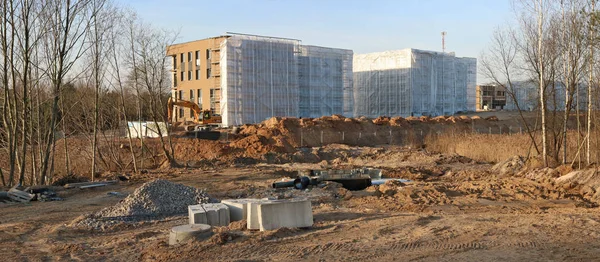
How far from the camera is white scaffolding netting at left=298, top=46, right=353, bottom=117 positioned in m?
56.4

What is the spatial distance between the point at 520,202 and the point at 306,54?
44.6 m

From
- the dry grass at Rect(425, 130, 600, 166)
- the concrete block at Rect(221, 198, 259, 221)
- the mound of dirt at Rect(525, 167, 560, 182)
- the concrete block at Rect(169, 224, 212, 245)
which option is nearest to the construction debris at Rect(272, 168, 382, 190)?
the mound of dirt at Rect(525, 167, 560, 182)

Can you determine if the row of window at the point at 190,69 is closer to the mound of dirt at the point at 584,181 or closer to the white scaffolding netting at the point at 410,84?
the white scaffolding netting at the point at 410,84

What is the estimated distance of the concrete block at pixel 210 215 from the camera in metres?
9.80

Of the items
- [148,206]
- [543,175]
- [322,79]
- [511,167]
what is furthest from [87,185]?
[322,79]

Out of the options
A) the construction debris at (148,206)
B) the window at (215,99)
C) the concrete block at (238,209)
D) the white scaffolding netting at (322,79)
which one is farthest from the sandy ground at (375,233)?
the window at (215,99)

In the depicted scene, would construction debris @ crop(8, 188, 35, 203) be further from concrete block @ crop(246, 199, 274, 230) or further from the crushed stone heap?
concrete block @ crop(246, 199, 274, 230)

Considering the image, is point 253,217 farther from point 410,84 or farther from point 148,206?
point 410,84

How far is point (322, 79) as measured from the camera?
57.5 m

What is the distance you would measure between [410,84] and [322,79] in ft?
37.6

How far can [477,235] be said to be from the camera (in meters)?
8.48

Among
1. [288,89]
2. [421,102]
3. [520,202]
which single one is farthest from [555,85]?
[421,102]

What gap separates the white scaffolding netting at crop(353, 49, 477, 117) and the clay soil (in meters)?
45.6

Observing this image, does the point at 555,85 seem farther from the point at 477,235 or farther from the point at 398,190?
the point at 477,235
